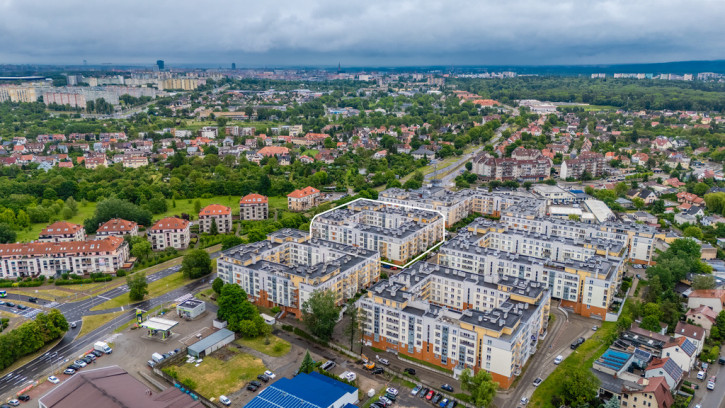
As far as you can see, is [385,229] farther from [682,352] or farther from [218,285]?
[682,352]

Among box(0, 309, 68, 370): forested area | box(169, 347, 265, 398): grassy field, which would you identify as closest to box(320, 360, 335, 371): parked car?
box(169, 347, 265, 398): grassy field

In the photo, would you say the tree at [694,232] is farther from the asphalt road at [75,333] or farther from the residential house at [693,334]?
the asphalt road at [75,333]

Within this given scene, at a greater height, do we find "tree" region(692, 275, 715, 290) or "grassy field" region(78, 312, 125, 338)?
"tree" region(692, 275, 715, 290)

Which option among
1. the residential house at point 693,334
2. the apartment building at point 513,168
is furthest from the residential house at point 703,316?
the apartment building at point 513,168

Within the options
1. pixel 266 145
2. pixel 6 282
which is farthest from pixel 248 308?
pixel 266 145

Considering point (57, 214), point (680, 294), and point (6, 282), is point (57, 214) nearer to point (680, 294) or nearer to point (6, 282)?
point (6, 282)

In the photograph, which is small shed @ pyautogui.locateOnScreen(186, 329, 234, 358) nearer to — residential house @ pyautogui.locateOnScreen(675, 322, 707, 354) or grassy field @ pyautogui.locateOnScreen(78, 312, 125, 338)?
grassy field @ pyautogui.locateOnScreen(78, 312, 125, 338)
